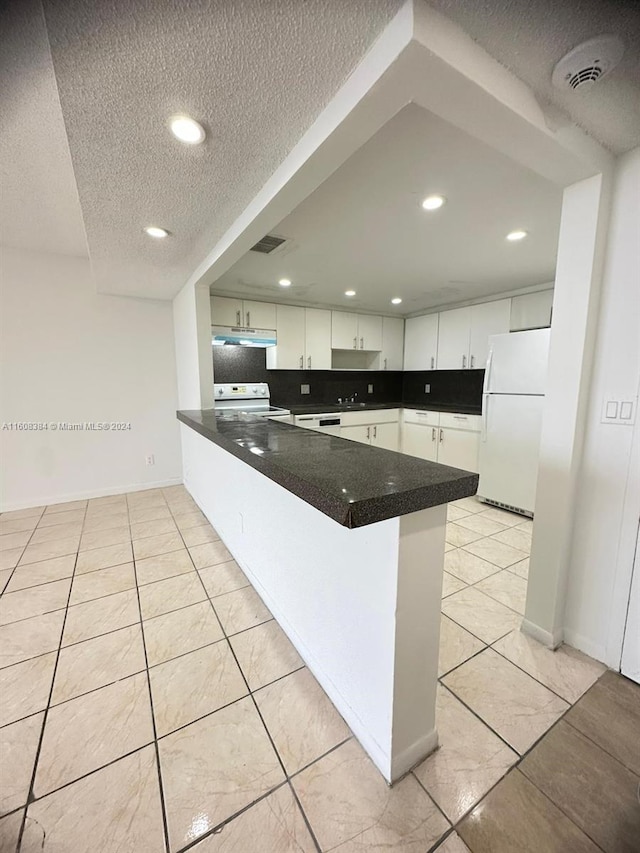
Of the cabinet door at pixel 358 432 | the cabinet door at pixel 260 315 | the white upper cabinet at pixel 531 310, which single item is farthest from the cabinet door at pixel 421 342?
the cabinet door at pixel 260 315

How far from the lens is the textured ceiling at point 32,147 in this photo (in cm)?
110

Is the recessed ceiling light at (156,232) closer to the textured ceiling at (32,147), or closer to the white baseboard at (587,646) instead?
the textured ceiling at (32,147)

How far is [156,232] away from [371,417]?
10.5 feet

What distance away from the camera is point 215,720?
4.03ft

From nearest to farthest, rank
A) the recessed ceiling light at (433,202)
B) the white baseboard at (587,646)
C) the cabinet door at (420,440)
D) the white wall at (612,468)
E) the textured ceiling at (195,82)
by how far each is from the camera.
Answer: the textured ceiling at (195,82), the white wall at (612,468), the white baseboard at (587,646), the recessed ceiling light at (433,202), the cabinet door at (420,440)

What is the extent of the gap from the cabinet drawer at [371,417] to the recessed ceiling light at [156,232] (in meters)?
2.81

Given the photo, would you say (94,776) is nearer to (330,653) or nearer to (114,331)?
(330,653)

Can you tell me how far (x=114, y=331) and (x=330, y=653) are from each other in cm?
370

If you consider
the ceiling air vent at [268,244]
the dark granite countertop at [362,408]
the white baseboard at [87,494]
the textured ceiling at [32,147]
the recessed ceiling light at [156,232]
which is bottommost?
the white baseboard at [87,494]

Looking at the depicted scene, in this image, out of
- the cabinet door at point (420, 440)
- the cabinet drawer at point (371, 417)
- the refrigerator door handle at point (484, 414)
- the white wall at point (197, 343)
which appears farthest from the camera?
the cabinet drawer at point (371, 417)

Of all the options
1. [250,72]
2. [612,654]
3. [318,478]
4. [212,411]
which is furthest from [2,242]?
[612,654]

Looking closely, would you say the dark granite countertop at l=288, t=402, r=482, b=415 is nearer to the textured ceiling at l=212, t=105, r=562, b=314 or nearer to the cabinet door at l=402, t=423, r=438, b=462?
the cabinet door at l=402, t=423, r=438, b=462

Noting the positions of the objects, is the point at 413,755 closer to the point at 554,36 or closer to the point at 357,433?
the point at 554,36

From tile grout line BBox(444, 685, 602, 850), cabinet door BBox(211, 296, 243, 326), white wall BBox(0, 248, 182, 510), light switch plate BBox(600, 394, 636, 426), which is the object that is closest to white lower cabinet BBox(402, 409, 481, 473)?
light switch plate BBox(600, 394, 636, 426)
